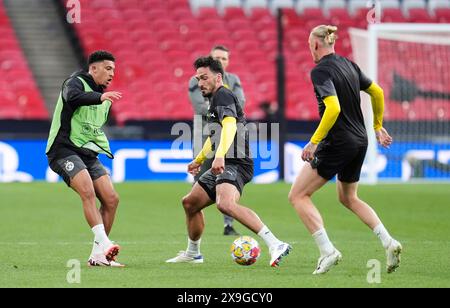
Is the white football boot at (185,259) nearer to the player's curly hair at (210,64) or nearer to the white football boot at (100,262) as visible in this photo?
the white football boot at (100,262)

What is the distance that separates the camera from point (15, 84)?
1150 inches

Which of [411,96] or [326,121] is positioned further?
[411,96]

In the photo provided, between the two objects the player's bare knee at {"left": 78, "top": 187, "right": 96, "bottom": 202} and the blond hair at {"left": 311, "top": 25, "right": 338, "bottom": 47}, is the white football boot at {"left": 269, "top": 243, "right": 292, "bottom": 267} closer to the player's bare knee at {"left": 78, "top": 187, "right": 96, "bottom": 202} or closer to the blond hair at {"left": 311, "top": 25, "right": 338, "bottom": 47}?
the player's bare knee at {"left": 78, "top": 187, "right": 96, "bottom": 202}

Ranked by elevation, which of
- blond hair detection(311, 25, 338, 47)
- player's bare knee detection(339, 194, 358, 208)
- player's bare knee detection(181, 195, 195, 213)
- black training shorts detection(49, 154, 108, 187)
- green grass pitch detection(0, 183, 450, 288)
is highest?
blond hair detection(311, 25, 338, 47)

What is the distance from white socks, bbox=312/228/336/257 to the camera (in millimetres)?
10016

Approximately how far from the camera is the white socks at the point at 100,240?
35.6 ft

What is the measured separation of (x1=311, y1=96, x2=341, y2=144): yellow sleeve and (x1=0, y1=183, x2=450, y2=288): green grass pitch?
4.14ft

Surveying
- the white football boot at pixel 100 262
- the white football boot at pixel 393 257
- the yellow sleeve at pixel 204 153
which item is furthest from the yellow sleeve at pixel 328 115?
the white football boot at pixel 100 262

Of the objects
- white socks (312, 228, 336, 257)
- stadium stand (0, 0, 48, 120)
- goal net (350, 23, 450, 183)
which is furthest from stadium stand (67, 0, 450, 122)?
white socks (312, 228, 336, 257)

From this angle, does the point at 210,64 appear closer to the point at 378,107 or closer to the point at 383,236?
the point at 378,107

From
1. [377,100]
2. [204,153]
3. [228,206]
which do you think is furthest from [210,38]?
[228,206]

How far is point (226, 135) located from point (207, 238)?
3807 mm
